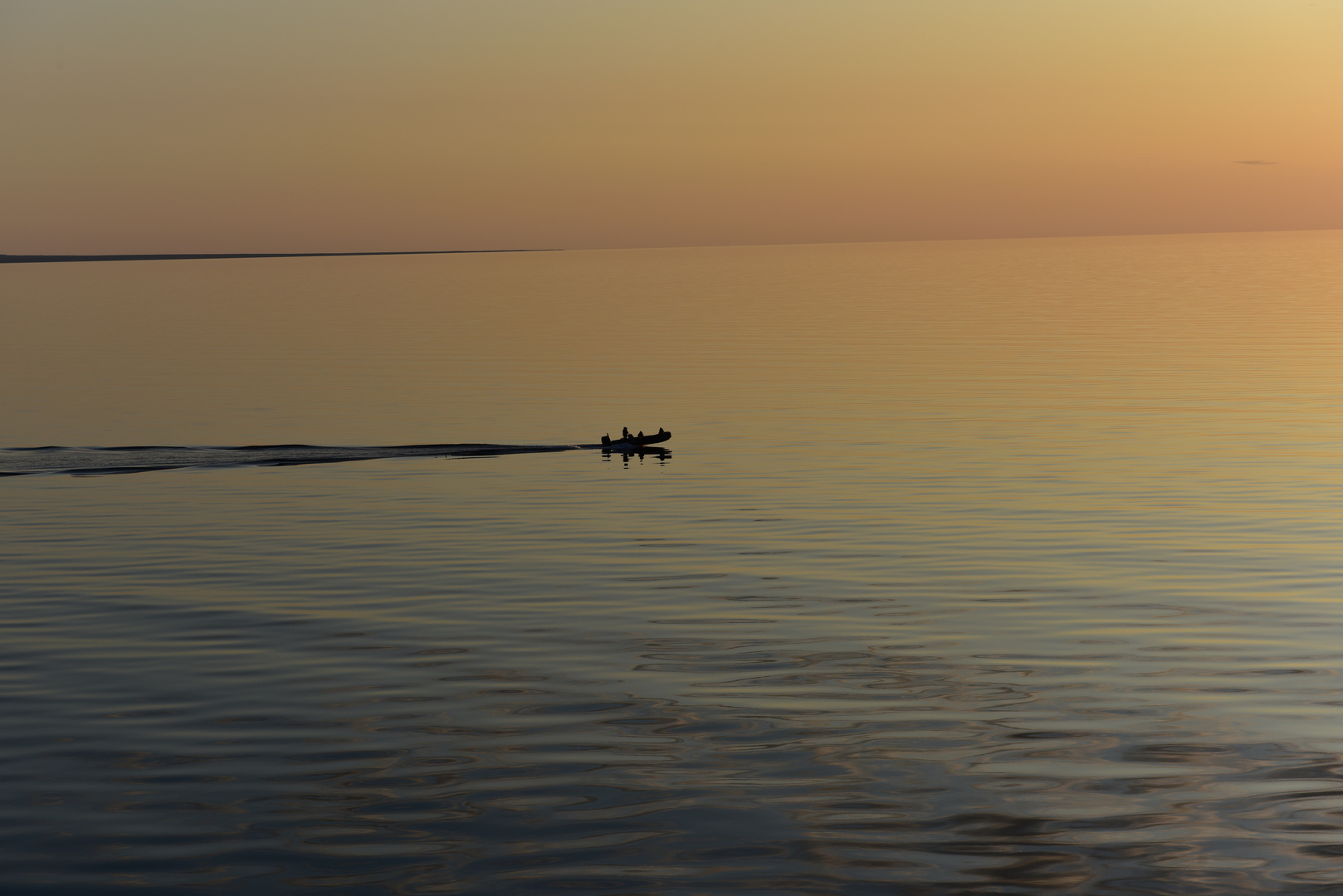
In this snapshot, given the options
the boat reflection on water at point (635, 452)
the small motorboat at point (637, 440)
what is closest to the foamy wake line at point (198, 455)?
the boat reflection on water at point (635, 452)

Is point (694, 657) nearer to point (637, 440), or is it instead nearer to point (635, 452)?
point (637, 440)

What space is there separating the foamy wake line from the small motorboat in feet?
1.12

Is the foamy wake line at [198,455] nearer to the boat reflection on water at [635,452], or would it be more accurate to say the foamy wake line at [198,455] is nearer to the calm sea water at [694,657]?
the boat reflection on water at [635,452]

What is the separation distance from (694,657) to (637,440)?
23228mm

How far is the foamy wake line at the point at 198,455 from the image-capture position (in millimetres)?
41469

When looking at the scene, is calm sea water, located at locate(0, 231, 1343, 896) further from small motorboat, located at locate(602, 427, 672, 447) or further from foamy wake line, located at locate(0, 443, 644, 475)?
foamy wake line, located at locate(0, 443, 644, 475)

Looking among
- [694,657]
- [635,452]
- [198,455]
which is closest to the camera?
[694,657]

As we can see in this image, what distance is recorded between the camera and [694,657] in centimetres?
2080

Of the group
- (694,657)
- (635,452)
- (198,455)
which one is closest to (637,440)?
(635,452)

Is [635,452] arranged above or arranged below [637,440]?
below

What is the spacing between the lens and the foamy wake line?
4147 cm

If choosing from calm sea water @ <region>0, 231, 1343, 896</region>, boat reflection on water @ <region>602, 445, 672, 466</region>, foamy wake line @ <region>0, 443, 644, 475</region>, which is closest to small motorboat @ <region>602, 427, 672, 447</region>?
boat reflection on water @ <region>602, 445, 672, 466</region>

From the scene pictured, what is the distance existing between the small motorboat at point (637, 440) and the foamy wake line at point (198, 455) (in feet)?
1.12

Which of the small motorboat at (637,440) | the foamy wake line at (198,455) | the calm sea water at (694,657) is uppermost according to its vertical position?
the small motorboat at (637,440)
